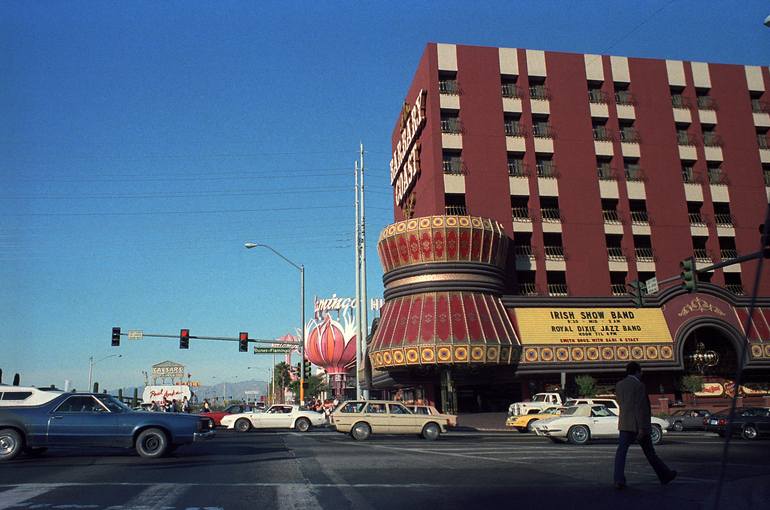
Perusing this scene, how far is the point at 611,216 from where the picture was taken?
44.0 metres

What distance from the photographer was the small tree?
116ft

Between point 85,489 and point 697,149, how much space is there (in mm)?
47326

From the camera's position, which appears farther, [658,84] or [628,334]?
[658,84]

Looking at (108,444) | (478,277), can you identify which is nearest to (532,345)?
(478,277)

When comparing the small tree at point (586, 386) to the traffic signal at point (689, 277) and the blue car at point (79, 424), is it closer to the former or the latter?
the traffic signal at point (689, 277)

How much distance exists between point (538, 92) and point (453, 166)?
8975 mm

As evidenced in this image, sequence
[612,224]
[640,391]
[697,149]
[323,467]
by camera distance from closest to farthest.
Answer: [640,391], [323,467], [612,224], [697,149]

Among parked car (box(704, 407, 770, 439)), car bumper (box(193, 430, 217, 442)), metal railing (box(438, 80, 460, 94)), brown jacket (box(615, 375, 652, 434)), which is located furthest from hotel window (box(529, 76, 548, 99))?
brown jacket (box(615, 375, 652, 434))

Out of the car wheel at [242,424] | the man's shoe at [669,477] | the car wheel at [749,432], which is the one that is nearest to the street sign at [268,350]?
the car wheel at [242,424]

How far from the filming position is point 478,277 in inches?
1422

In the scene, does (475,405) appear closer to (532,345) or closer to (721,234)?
(532,345)

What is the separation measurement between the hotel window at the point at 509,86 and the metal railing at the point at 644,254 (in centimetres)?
1368

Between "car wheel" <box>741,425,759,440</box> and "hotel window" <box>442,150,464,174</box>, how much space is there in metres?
22.8

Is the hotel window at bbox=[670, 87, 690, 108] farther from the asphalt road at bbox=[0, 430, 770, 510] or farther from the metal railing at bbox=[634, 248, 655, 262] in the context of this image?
the asphalt road at bbox=[0, 430, 770, 510]
